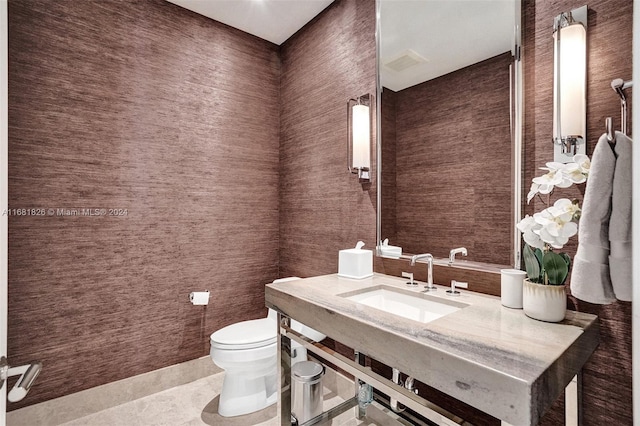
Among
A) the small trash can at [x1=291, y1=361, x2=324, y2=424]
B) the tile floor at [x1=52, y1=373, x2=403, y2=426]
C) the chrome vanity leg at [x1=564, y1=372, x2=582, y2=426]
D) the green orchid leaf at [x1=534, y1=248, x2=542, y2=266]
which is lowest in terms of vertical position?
the tile floor at [x1=52, y1=373, x2=403, y2=426]

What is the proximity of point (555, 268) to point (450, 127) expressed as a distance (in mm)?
791

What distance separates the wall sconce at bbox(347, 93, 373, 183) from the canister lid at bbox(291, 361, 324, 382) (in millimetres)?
1063

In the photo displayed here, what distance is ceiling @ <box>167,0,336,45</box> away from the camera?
7.07ft

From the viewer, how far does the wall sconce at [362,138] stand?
1869 millimetres

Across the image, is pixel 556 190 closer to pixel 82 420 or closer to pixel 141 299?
pixel 141 299

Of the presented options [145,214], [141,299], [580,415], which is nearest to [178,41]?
[145,214]

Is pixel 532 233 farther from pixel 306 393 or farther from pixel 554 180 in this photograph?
pixel 306 393

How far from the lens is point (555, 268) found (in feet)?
3.22

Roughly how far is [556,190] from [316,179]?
1.41m

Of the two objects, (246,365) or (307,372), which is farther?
(246,365)

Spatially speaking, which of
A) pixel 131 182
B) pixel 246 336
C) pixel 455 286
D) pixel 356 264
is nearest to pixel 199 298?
pixel 246 336

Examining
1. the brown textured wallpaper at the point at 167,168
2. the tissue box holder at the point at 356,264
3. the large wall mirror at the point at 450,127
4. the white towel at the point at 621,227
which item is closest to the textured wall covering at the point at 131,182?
the brown textured wallpaper at the point at 167,168

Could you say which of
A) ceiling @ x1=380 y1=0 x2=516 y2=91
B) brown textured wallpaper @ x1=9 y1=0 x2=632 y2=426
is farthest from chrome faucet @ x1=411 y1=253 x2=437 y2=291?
ceiling @ x1=380 y1=0 x2=516 y2=91

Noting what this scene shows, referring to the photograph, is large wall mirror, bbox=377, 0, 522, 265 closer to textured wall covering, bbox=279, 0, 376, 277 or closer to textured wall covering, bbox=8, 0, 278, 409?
textured wall covering, bbox=279, 0, 376, 277
